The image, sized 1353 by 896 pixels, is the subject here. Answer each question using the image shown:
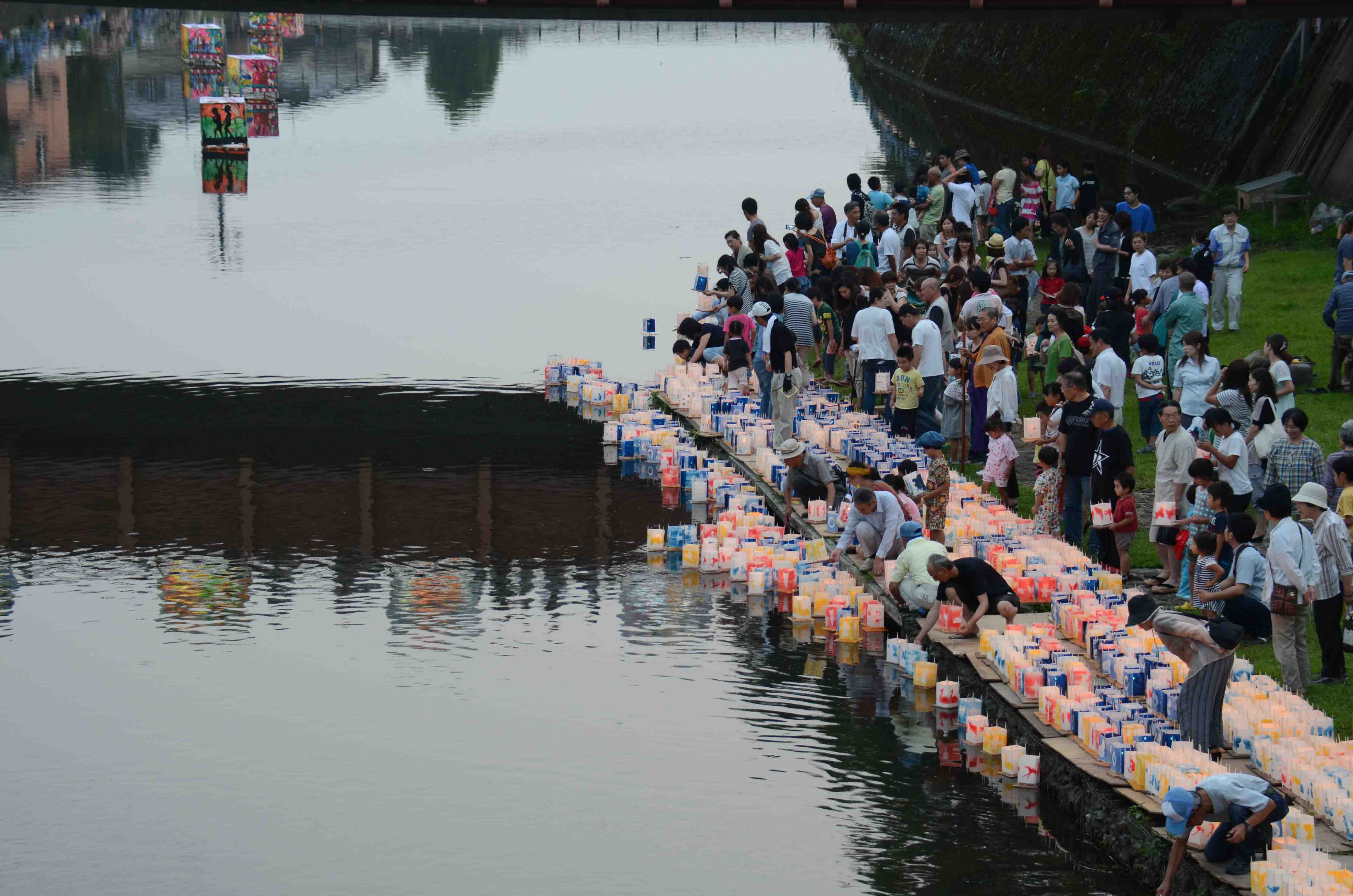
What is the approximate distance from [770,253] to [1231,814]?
621 inches

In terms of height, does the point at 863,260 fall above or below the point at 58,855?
above

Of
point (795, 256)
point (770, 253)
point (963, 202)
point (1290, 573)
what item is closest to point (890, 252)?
point (770, 253)

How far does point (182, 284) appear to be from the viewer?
3522 cm

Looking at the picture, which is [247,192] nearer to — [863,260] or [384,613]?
[863,260]

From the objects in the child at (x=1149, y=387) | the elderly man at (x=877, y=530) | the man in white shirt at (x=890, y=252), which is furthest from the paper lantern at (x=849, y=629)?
the man in white shirt at (x=890, y=252)

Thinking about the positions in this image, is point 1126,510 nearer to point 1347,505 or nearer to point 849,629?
point 1347,505

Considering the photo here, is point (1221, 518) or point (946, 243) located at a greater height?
point (946, 243)

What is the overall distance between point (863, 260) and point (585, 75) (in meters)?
63.2

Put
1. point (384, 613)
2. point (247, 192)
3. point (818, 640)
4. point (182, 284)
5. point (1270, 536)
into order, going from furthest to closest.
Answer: point (247, 192), point (182, 284), point (384, 613), point (818, 640), point (1270, 536)

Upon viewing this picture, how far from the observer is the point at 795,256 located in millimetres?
27750

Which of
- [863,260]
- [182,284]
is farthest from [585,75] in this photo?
[863,260]

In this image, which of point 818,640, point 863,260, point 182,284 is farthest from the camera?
point 182,284

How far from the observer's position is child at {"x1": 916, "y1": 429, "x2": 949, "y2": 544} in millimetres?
16812

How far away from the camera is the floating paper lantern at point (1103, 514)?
617 inches
